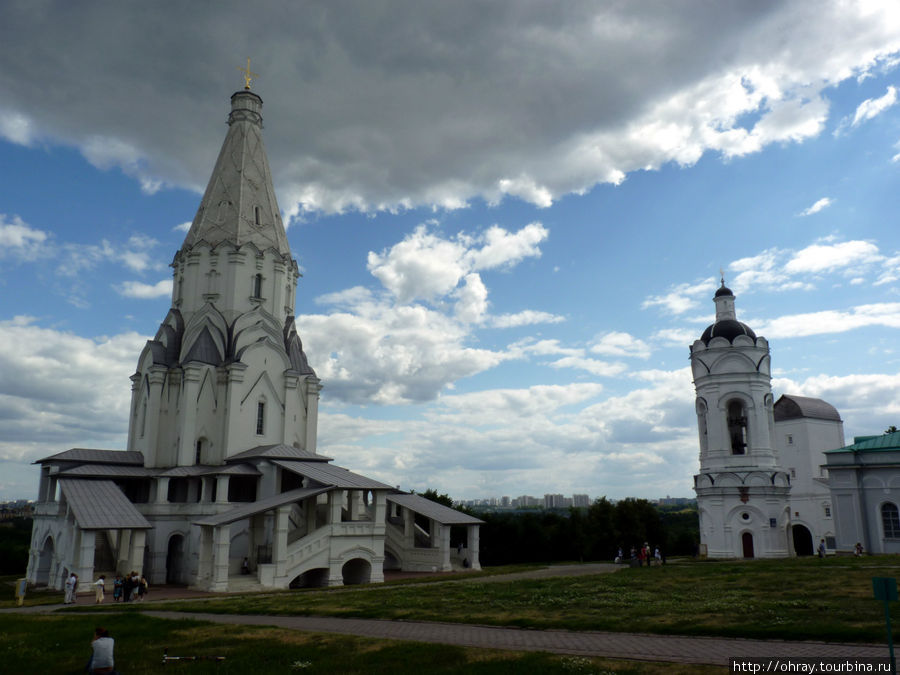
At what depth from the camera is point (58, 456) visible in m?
31.7

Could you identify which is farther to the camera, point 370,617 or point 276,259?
point 276,259

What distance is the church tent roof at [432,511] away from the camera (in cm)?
3159

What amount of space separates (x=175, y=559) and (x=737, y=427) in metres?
31.0

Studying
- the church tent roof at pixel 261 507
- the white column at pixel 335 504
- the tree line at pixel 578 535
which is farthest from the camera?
the tree line at pixel 578 535

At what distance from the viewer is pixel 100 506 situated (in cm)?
2783

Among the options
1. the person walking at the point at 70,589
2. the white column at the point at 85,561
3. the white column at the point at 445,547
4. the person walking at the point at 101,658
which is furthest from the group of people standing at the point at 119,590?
the person walking at the point at 101,658

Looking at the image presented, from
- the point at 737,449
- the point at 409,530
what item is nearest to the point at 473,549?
the point at 409,530

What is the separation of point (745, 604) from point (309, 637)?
9.19 m

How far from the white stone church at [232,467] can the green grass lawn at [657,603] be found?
21.0ft

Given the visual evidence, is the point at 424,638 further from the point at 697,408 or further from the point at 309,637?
the point at 697,408

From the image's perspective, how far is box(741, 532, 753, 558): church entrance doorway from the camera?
34812 millimetres

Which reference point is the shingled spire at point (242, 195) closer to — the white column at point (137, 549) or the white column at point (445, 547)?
the white column at point (137, 549)

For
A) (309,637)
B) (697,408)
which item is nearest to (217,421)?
(309,637)

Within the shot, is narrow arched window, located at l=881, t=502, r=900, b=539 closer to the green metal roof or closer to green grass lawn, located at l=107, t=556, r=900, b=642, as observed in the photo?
the green metal roof
